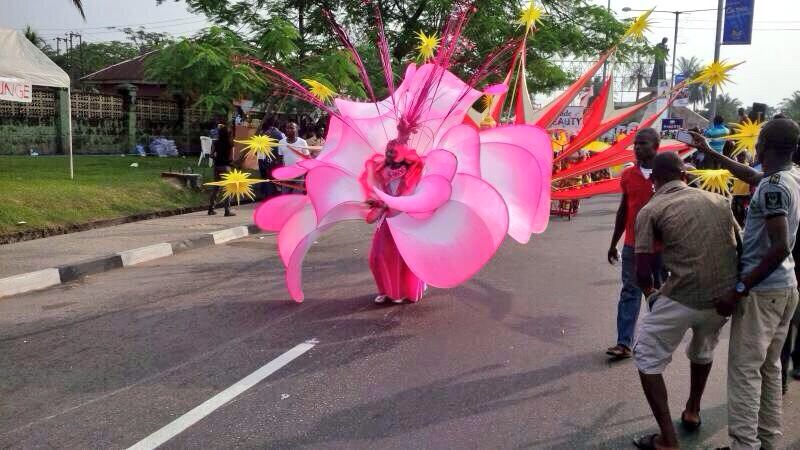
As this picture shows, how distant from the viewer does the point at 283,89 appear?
6719mm

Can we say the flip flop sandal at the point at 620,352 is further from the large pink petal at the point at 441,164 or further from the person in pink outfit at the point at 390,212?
the person in pink outfit at the point at 390,212

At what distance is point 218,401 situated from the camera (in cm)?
418

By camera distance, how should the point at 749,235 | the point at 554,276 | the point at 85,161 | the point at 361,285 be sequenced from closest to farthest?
the point at 749,235 → the point at 361,285 → the point at 554,276 → the point at 85,161

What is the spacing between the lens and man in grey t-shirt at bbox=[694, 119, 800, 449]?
125 inches

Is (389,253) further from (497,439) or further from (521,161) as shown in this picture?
(497,439)

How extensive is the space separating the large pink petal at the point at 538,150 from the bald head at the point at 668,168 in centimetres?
193

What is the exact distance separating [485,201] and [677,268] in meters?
2.27

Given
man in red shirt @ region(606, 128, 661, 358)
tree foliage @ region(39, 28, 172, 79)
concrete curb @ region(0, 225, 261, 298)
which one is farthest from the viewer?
tree foliage @ region(39, 28, 172, 79)

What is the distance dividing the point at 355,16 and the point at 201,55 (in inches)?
273

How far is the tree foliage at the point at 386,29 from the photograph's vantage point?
1450 centimetres

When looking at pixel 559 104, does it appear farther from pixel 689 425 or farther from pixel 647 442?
pixel 647 442

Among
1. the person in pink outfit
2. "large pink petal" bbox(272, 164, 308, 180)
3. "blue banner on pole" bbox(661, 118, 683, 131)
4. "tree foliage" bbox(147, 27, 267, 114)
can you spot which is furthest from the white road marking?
"blue banner on pole" bbox(661, 118, 683, 131)

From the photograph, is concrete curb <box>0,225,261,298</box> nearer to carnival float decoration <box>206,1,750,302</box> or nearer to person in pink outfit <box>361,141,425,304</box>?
carnival float decoration <box>206,1,750,302</box>

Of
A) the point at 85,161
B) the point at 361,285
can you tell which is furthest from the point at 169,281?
the point at 85,161
